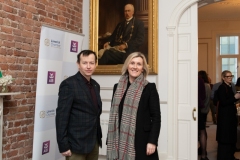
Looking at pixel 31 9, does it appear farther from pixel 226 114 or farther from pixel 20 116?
pixel 226 114

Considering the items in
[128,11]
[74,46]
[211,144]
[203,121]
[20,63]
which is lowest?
[211,144]

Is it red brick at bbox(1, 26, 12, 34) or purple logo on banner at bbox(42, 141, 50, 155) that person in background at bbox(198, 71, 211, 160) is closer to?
purple logo on banner at bbox(42, 141, 50, 155)

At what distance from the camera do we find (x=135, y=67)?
296cm

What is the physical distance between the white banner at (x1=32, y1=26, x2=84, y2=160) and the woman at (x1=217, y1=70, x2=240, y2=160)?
2669 millimetres

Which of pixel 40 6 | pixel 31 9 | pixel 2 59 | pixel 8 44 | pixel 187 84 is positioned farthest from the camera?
pixel 187 84

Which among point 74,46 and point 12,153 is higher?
point 74,46

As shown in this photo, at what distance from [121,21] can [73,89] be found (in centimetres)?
263

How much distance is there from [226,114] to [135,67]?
2.91 m

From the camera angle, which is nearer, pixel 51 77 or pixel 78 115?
pixel 78 115

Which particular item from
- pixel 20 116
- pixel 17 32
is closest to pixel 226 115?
pixel 20 116

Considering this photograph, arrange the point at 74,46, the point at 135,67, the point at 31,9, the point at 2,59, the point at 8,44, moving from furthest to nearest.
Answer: the point at 74,46, the point at 31,9, the point at 8,44, the point at 2,59, the point at 135,67

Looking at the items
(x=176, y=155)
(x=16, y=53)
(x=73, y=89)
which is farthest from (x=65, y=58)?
(x=176, y=155)

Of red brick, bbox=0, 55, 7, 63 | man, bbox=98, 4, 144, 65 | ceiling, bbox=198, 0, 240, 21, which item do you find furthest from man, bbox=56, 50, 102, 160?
ceiling, bbox=198, 0, 240, 21

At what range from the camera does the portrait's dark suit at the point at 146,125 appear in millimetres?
2864
